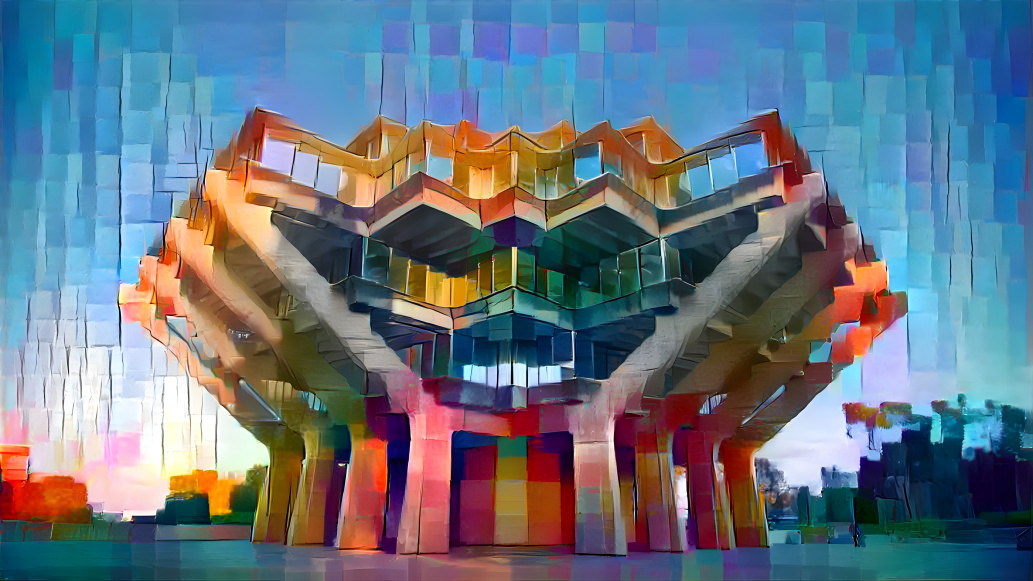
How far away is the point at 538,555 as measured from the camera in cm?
2256

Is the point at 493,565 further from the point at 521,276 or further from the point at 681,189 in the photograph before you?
the point at 681,189

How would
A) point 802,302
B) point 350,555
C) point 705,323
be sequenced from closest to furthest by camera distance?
point 350,555, point 705,323, point 802,302

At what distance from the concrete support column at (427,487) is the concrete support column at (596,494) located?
4.06 m

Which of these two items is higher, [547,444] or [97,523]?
[547,444]

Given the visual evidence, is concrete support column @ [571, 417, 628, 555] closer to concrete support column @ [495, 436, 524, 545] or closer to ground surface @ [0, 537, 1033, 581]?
ground surface @ [0, 537, 1033, 581]

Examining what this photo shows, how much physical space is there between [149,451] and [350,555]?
7.34m

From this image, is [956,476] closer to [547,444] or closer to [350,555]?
[547,444]

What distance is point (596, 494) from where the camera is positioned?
21984mm

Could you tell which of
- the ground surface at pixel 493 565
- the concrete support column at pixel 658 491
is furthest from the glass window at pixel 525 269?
the ground surface at pixel 493 565

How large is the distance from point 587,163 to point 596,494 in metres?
10.8

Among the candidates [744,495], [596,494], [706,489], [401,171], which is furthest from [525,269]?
[744,495]

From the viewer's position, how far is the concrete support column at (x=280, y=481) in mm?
31906

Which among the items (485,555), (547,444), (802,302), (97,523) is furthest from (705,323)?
(97,523)

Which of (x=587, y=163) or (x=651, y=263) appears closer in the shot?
(x=651, y=263)
